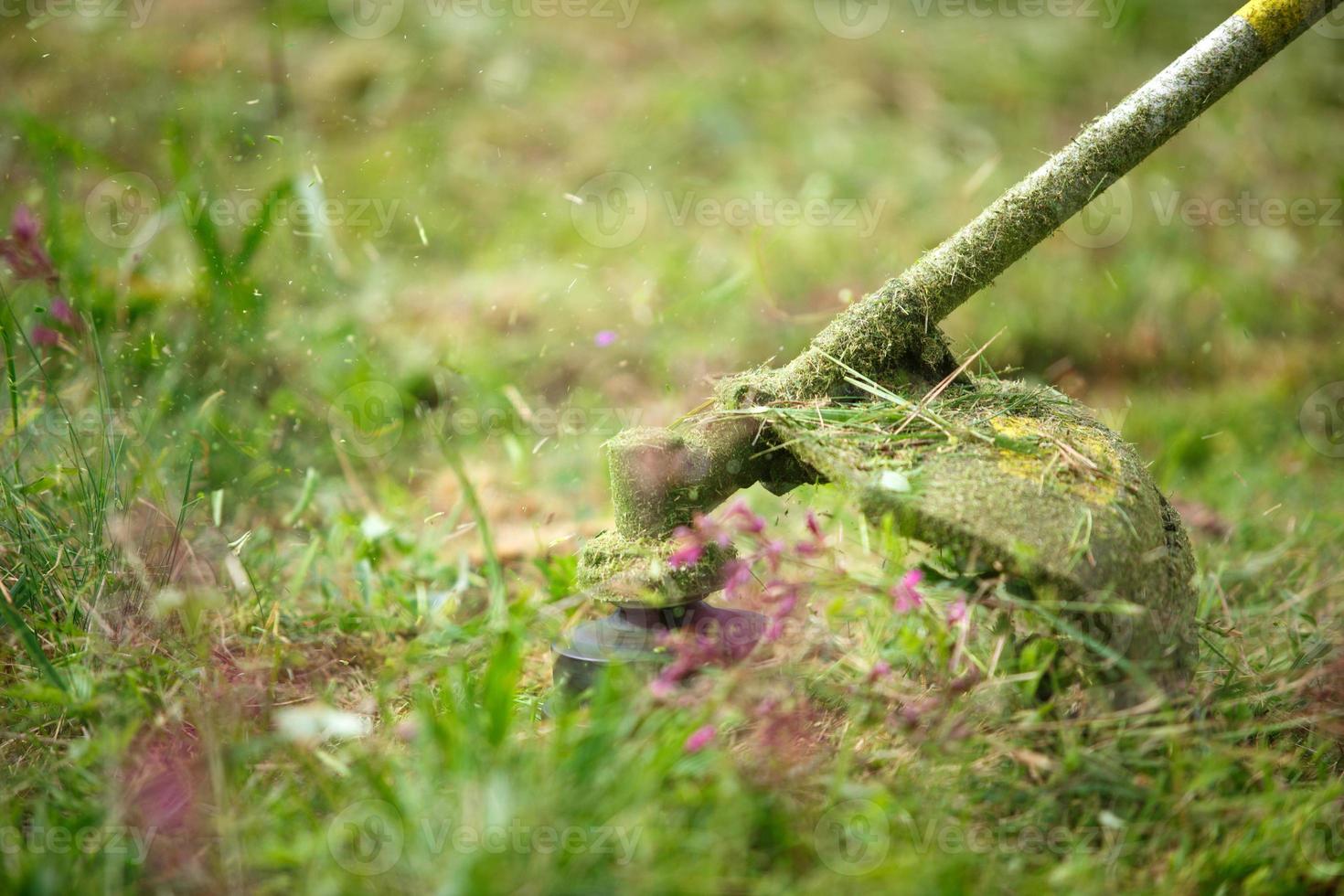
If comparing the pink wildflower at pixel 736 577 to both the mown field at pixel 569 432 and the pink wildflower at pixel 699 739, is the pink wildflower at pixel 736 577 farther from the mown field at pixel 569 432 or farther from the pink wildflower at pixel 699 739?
the pink wildflower at pixel 699 739

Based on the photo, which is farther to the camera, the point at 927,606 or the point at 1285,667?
the point at 1285,667

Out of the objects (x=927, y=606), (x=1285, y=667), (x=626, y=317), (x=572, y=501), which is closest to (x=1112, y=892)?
(x=927, y=606)

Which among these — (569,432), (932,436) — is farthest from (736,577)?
(569,432)

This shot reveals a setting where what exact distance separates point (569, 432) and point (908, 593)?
2.05m

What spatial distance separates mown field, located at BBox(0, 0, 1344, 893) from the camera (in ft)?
4.93

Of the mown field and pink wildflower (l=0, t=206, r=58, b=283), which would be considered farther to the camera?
pink wildflower (l=0, t=206, r=58, b=283)

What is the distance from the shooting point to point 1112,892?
4.76 ft

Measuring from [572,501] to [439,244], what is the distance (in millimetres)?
2264

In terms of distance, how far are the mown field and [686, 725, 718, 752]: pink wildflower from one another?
0.04 ft

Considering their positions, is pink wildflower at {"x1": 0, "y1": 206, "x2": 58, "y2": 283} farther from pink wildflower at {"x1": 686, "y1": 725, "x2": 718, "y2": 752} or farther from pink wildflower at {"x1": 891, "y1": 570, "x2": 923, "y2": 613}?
pink wildflower at {"x1": 891, "y1": 570, "x2": 923, "y2": 613}

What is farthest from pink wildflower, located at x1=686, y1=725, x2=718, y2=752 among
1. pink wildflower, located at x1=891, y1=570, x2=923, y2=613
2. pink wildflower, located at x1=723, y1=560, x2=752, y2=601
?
pink wildflower, located at x1=891, y1=570, x2=923, y2=613

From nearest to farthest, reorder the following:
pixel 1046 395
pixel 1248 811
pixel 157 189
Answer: pixel 1248 811
pixel 1046 395
pixel 157 189

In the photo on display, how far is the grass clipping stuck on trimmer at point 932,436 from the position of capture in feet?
5.51

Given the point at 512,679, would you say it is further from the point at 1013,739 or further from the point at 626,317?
the point at 626,317
